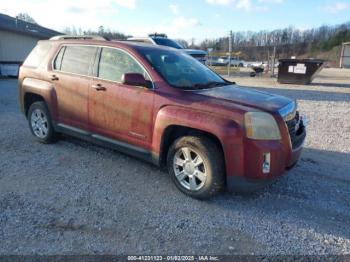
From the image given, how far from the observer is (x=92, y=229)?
3.22 metres

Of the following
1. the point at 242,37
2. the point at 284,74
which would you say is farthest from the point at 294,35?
the point at 284,74

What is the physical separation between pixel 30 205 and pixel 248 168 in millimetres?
2500

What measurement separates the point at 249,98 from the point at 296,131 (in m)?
0.75

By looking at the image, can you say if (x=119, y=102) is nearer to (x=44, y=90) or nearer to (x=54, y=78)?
(x=54, y=78)

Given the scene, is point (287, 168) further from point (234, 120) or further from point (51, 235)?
point (51, 235)

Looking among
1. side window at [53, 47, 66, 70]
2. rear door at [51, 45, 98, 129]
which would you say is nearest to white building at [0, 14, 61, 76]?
side window at [53, 47, 66, 70]

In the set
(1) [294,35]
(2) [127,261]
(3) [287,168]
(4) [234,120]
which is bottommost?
(2) [127,261]

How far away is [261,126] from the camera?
11.4ft

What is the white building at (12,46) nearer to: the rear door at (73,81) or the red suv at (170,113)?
the red suv at (170,113)

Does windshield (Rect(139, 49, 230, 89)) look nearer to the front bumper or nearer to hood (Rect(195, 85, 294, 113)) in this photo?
hood (Rect(195, 85, 294, 113))

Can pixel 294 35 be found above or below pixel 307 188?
above

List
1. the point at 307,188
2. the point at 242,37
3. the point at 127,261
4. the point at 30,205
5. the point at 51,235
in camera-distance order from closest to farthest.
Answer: the point at 127,261
the point at 51,235
the point at 30,205
the point at 307,188
the point at 242,37

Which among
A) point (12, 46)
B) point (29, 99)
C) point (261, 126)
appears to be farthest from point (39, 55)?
point (12, 46)

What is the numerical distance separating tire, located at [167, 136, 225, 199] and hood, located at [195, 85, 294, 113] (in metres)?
0.58
